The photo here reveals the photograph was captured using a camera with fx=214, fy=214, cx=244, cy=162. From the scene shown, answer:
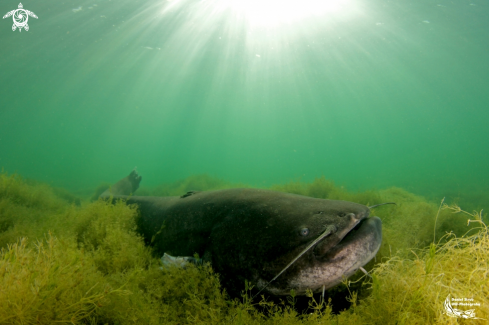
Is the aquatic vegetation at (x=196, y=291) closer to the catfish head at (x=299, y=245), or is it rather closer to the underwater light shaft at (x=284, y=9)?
the catfish head at (x=299, y=245)

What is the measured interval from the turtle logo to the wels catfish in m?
29.1

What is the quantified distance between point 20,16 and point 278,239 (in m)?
33.3

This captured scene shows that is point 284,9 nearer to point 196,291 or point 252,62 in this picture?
point 252,62

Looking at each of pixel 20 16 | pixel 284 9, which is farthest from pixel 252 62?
pixel 20 16

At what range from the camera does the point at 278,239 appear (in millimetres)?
2119

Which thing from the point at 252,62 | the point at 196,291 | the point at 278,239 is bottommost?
the point at 196,291

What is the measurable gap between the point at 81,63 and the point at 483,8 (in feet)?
159

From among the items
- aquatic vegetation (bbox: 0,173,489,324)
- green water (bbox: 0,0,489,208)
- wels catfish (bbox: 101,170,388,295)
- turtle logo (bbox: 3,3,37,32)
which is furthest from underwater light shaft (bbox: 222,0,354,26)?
aquatic vegetation (bbox: 0,173,489,324)

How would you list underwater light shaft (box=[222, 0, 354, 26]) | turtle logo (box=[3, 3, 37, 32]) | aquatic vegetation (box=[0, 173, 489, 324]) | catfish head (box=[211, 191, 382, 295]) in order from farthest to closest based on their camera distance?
1. underwater light shaft (box=[222, 0, 354, 26])
2. turtle logo (box=[3, 3, 37, 32])
3. catfish head (box=[211, 191, 382, 295])
4. aquatic vegetation (box=[0, 173, 489, 324])

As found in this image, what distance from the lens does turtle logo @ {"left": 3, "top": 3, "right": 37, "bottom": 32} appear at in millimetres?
19850

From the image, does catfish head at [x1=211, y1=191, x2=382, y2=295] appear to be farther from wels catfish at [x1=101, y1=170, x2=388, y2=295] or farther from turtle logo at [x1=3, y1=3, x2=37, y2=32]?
turtle logo at [x1=3, y1=3, x2=37, y2=32]

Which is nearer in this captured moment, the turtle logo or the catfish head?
the catfish head

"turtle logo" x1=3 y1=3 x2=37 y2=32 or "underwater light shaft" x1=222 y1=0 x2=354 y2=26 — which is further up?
"underwater light shaft" x1=222 y1=0 x2=354 y2=26

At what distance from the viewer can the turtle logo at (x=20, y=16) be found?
65.1 ft
